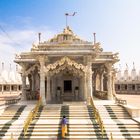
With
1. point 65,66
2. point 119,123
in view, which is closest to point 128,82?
point 65,66

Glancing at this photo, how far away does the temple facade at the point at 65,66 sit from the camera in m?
18.2

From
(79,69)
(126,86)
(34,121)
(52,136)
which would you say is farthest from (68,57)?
(126,86)

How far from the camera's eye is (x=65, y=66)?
18531 mm

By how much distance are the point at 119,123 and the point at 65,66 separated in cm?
672

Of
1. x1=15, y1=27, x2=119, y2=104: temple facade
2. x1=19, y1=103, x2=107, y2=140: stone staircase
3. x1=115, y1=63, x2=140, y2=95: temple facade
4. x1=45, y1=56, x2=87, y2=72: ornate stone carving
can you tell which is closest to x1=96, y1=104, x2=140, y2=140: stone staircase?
x1=19, y1=103, x2=107, y2=140: stone staircase

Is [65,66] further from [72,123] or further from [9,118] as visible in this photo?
[9,118]

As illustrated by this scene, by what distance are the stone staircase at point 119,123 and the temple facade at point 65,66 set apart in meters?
2.36

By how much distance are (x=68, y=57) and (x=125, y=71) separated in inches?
1723

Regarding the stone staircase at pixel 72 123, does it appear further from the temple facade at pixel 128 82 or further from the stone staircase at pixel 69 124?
the temple facade at pixel 128 82

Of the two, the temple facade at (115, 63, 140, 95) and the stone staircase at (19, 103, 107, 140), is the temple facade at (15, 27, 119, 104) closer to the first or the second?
the stone staircase at (19, 103, 107, 140)

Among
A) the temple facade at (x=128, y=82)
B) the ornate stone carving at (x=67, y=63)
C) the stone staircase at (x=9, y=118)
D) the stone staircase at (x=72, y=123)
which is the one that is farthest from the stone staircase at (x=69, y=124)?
the temple facade at (x=128, y=82)

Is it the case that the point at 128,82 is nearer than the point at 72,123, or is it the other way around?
the point at 72,123

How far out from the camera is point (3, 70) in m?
57.7

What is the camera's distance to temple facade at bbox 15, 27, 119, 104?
18172mm
